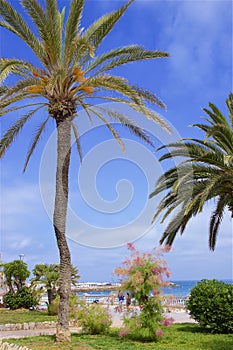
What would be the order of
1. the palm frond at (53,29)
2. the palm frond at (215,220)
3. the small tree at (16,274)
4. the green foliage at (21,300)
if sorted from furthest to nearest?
the small tree at (16,274) → the green foliage at (21,300) → the palm frond at (215,220) → the palm frond at (53,29)

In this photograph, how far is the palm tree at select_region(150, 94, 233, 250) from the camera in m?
13.8

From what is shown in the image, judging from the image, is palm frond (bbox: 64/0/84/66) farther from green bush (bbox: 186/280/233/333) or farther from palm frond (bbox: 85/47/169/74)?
green bush (bbox: 186/280/233/333)

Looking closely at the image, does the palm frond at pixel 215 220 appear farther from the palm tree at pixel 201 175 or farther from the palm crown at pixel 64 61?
the palm crown at pixel 64 61

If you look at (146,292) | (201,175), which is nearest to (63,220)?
(146,292)

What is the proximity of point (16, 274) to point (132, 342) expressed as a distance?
13.0 m

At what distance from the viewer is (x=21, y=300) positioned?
2175 centimetres

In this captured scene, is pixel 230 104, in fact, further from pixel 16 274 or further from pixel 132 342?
pixel 16 274

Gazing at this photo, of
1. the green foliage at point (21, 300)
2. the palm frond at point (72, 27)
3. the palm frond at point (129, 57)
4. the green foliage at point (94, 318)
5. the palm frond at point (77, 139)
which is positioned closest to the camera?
the palm frond at point (72, 27)

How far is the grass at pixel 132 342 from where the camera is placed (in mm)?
10000

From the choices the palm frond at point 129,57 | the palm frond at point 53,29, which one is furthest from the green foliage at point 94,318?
the palm frond at point 53,29

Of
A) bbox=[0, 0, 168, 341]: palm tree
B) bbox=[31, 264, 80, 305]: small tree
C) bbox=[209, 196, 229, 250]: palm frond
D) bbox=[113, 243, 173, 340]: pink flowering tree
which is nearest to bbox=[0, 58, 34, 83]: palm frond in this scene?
bbox=[0, 0, 168, 341]: palm tree

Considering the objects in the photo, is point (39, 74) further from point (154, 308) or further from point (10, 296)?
point (10, 296)

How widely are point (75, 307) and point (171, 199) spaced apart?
538cm

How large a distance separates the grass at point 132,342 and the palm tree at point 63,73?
2.00ft
